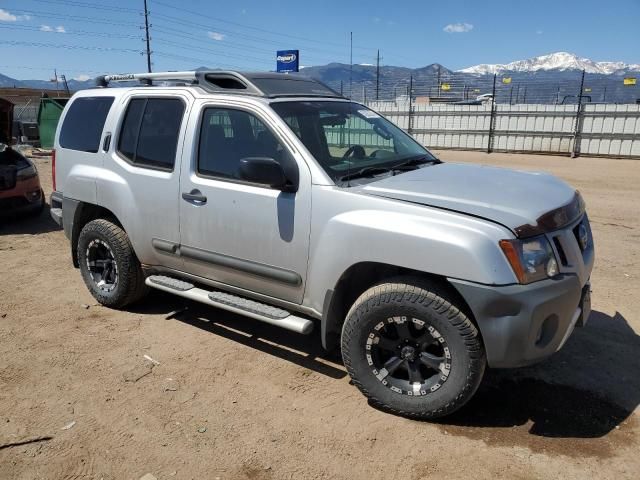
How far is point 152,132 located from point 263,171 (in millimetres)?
1520

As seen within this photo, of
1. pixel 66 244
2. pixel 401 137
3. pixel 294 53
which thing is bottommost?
pixel 66 244

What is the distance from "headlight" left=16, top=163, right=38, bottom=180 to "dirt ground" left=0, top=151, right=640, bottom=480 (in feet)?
12.0

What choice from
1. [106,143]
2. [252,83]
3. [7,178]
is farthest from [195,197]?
[7,178]

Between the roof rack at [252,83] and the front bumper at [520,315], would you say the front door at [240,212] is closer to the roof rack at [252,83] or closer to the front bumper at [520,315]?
the roof rack at [252,83]

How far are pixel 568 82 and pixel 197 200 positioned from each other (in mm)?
23643

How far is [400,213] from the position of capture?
9.76 feet

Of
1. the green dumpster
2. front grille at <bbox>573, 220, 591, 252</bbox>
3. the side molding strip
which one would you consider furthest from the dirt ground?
the green dumpster

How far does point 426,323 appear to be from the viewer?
9.68 feet

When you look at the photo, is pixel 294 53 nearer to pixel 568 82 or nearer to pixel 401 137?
pixel 568 82

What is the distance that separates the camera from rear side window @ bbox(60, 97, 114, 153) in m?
4.73

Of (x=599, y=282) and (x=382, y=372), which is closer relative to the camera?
(x=382, y=372)

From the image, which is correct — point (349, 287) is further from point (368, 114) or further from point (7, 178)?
point (7, 178)

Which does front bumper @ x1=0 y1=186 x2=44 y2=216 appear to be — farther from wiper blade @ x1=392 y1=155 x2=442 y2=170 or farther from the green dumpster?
the green dumpster

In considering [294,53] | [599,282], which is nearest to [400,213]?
[599,282]
